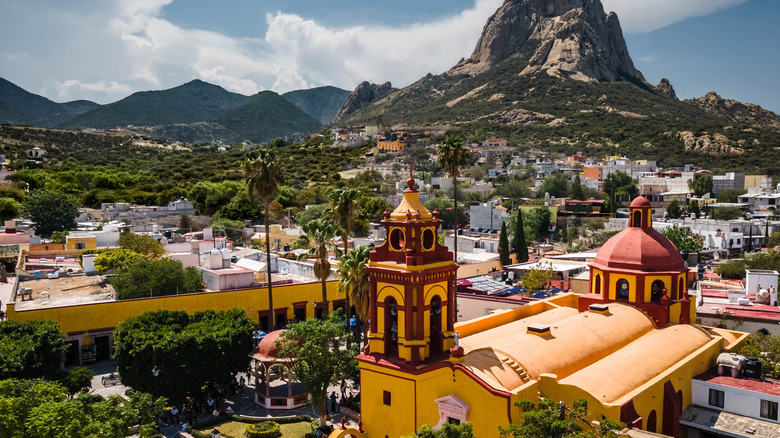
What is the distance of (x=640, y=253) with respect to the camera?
24.2m

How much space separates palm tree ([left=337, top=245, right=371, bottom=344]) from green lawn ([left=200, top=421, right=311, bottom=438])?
502cm

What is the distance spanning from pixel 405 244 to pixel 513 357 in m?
4.34

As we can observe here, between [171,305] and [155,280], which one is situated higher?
[155,280]

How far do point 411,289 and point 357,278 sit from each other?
352 inches

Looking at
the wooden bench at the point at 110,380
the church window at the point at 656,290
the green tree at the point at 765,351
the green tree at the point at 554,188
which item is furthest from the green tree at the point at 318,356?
the green tree at the point at 554,188

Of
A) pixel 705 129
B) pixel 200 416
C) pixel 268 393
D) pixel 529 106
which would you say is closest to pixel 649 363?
pixel 268 393

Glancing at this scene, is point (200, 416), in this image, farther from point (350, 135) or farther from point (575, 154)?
point (350, 135)

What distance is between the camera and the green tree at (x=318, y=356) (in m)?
23.9

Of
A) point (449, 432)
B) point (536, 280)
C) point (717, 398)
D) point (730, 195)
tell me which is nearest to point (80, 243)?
point (536, 280)

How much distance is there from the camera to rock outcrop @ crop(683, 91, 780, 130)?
185500 millimetres

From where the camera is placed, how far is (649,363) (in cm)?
1875

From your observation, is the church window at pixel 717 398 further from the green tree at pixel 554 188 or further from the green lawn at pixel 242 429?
the green tree at pixel 554 188

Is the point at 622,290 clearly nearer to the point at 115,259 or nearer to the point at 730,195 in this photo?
the point at 115,259

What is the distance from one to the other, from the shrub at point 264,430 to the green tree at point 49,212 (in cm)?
5418
